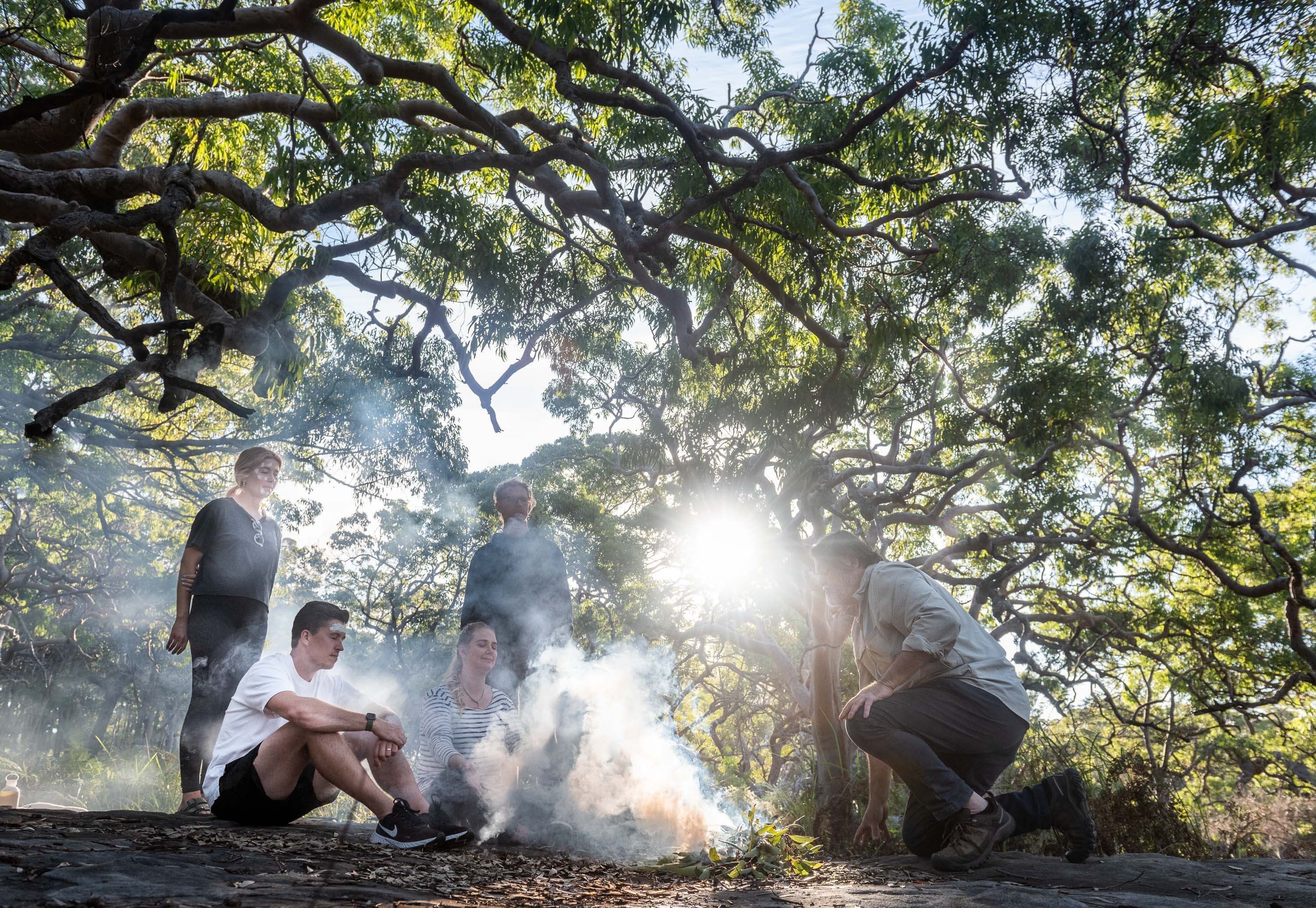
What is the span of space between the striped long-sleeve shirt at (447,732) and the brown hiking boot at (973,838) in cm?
209

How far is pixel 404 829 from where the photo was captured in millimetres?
3088

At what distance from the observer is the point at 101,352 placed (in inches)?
472

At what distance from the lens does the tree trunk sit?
5262 mm

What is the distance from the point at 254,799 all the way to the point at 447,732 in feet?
3.21

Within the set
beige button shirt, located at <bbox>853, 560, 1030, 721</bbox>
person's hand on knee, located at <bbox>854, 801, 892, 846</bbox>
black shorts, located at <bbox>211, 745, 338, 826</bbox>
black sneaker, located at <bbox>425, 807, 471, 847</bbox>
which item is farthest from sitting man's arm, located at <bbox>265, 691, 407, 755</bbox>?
person's hand on knee, located at <bbox>854, 801, 892, 846</bbox>

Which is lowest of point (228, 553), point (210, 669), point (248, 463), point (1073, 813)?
point (1073, 813)

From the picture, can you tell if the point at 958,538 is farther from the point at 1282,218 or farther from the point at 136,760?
the point at 136,760

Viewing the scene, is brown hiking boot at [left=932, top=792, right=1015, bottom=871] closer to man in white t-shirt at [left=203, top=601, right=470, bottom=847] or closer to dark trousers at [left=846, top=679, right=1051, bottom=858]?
dark trousers at [left=846, top=679, right=1051, bottom=858]

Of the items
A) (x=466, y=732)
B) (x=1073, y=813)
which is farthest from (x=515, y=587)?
(x=1073, y=813)

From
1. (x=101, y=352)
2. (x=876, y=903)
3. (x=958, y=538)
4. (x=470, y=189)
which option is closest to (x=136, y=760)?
(x=101, y=352)

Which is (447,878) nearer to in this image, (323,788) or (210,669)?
(323,788)

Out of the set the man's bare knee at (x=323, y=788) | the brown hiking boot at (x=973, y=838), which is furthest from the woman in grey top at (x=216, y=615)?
the brown hiking boot at (x=973, y=838)

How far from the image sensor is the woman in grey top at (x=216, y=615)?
386cm

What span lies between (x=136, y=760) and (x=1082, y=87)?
15.8m
